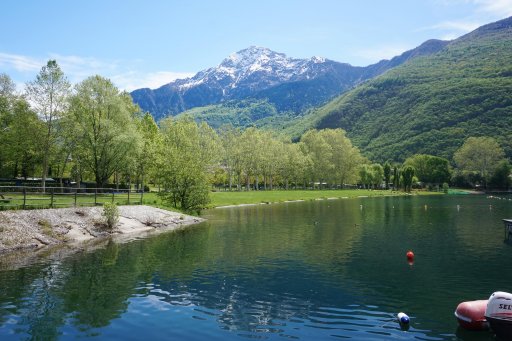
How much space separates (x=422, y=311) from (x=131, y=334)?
14.4 meters

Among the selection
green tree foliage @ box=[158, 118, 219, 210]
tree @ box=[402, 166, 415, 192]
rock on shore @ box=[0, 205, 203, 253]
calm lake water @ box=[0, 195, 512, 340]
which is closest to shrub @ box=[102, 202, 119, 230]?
rock on shore @ box=[0, 205, 203, 253]

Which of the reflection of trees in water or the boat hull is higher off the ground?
the boat hull

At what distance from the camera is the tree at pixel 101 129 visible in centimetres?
7306

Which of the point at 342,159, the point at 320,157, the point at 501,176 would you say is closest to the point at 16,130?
the point at 320,157

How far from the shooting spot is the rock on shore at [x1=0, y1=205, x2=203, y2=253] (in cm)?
3875

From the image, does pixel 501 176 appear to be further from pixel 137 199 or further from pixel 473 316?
pixel 473 316

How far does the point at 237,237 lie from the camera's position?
4669 cm

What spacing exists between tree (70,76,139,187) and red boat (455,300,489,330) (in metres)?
64.2

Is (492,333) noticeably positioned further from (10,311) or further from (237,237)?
(237,237)

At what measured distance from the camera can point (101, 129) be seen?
73188mm

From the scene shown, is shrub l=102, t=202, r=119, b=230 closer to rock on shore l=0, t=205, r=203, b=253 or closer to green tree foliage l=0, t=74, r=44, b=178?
rock on shore l=0, t=205, r=203, b=253

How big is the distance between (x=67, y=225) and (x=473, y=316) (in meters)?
40.7

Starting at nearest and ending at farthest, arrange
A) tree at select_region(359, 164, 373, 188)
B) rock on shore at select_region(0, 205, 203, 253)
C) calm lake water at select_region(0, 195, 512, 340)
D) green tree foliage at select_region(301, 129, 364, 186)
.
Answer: calm lake water at select_region(0, 195, 512, 340) < rock on shore at select_region(0, 205, 203, 253) < green tree foliage at select_region(301, 129, 364, 186) < tree at select_region(359, 164, 373, 188)

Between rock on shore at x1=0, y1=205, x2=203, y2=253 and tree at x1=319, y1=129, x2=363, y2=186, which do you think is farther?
tree at x1=319, y1=129, x2=363, y2=186
